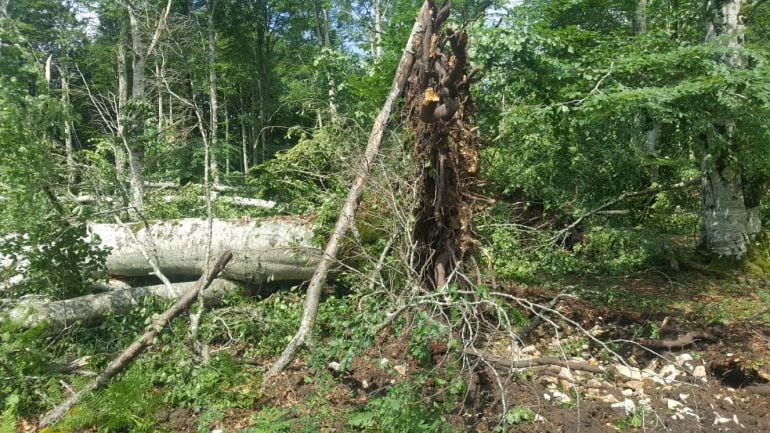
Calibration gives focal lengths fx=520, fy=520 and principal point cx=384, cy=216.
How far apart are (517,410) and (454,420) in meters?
0.40

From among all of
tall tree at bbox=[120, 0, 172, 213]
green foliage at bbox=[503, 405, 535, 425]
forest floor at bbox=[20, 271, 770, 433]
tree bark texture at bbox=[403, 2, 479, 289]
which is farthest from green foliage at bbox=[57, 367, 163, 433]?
tall tree at bbox=[120, 0, 172, 213]

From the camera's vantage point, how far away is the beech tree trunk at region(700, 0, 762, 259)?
625 centimetres

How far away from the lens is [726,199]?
6508mm

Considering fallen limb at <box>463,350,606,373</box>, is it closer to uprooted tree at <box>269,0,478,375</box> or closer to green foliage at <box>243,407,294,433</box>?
uprooted tree at <box>269,0,478,375</box>

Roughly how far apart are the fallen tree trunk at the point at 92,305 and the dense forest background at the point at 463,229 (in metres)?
0.14

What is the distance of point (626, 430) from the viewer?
324cm

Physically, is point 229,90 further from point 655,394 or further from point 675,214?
point 655,394

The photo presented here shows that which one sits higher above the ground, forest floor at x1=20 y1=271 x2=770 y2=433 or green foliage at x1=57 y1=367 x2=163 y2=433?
forest floor at x1=20 y1=271 x2=770 y2=433

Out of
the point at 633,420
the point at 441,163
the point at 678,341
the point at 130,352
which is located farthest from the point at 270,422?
the point at 678,341

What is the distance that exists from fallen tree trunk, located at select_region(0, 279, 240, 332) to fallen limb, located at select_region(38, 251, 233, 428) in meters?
0.20

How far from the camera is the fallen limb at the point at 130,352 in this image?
3.71 metres

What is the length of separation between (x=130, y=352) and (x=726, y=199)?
22.4ft

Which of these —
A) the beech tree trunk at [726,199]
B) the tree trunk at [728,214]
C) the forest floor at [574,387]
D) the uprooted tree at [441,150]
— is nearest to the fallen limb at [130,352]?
the forest floor at [574,387]

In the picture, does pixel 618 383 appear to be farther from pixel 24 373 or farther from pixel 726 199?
pixel 24 373
